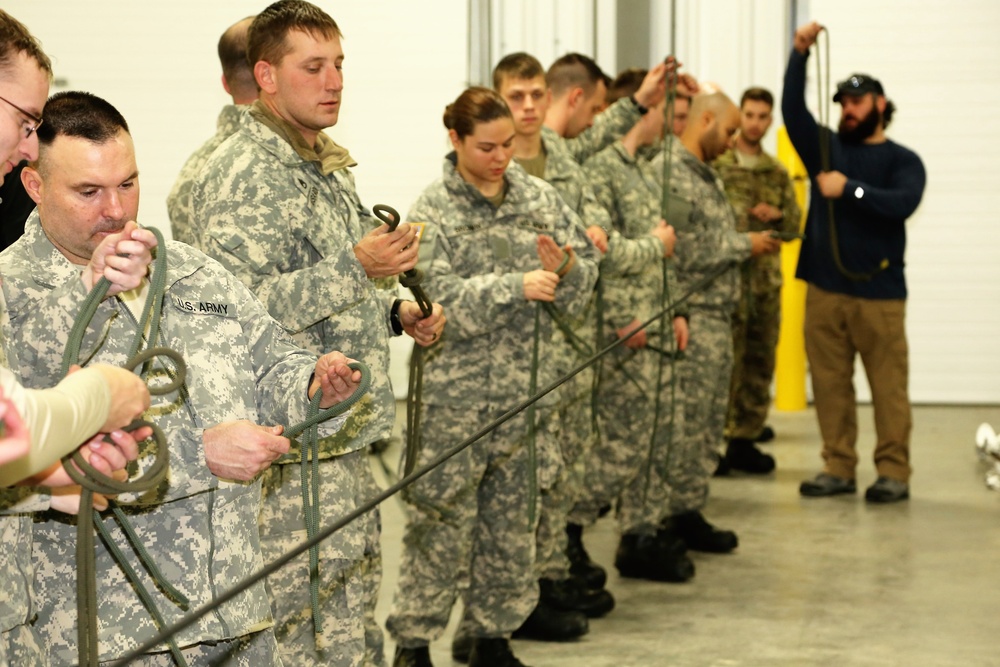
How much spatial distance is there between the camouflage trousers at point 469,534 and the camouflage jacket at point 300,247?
2.47 feet

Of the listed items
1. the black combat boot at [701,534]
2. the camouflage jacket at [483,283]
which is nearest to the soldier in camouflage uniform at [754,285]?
the black combat boot at [701,534]

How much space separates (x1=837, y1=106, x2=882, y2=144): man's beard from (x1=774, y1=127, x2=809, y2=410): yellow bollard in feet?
6.87

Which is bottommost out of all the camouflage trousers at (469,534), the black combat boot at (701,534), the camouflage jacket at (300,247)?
the black combat boot at (701,534)

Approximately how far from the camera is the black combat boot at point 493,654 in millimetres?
3775

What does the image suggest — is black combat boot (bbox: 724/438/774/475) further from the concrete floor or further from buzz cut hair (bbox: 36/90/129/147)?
buzz cut hair (bbox: 36/90/129/147)

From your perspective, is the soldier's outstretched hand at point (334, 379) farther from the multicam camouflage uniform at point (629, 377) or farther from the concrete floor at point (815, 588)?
the multicam camouflage uniform at point (629, 377)

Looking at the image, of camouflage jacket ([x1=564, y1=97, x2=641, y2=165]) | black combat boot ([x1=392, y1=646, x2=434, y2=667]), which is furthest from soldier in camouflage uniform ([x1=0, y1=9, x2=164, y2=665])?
camouflage jacket ([x1=564, y1=97, x2=641, y2=165])

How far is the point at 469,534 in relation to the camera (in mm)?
3738

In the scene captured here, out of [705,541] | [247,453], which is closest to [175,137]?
[247,453]

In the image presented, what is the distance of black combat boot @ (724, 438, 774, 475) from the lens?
22.5 feet

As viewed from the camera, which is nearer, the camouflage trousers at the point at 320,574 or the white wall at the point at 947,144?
the camouflage trousers at the point at 320,574

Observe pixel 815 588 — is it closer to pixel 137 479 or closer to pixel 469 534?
pixel 469 534

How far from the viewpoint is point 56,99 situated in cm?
213

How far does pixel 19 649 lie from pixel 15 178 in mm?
1725
